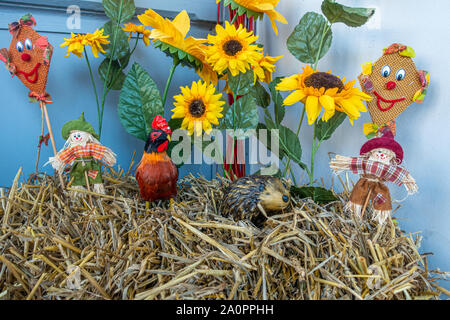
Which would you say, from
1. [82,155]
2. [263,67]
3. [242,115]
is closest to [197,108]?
[242,115]

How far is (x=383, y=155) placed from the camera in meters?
0.79

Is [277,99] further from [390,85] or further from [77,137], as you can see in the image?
[77,137]

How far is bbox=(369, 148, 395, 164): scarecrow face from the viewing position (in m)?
0.79

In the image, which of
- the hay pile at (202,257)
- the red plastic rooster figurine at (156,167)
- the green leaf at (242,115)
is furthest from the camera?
the green leaf at (242,115)

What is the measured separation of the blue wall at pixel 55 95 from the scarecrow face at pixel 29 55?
90mm

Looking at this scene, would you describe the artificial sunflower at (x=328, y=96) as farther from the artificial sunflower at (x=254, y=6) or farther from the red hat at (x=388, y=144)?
the artificial sunflower at (x=254, y=6)

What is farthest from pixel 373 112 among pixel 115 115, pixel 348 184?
pixel 115 115

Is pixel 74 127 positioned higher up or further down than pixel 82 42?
further down

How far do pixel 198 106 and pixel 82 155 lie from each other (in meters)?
0.37

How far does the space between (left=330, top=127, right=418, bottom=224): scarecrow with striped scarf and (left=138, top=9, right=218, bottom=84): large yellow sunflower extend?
51cm

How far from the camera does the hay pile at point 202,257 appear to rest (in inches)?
25.5

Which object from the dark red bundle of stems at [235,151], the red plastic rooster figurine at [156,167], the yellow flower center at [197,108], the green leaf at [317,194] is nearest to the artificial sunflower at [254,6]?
the dark red bundle of stems at [235,151]

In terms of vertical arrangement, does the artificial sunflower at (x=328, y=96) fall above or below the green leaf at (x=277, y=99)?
below

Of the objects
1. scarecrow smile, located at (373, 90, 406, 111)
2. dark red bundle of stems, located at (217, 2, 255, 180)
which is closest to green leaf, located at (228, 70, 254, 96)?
dark red bundle of stems, located at (217, 2, 255, 180)
